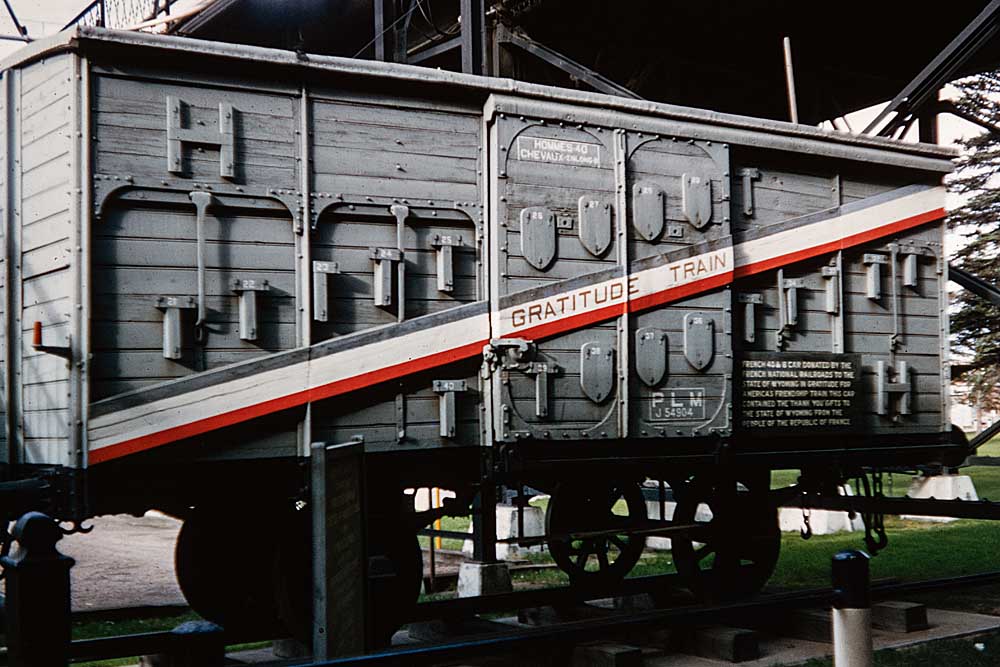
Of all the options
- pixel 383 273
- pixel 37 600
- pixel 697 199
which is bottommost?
pixel 37 600

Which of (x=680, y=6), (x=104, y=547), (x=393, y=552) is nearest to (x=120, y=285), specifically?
(x=393, y=552)

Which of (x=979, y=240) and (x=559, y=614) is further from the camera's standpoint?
(x=979, y=240)

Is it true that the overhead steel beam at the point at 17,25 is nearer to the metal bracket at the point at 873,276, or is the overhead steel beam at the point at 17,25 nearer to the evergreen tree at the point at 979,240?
the metal bracket at the point at 873,276

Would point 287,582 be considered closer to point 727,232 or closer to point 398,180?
point 398,180

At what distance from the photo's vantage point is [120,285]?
6.23 metres

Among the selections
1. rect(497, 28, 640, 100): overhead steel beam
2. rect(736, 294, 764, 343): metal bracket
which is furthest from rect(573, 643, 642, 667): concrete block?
rect(497, 28, 640, 100): overhead steel beam

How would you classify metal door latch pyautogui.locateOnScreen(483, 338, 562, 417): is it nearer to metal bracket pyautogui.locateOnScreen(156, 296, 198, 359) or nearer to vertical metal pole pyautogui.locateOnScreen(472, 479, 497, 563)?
vertical metal pole pyautogui.locateOnScreen(472, 479, 497, 563)

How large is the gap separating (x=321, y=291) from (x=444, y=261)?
885 mm

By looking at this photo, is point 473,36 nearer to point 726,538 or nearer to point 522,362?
point 522,362

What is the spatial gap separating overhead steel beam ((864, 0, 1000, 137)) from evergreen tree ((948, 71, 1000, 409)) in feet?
40.3

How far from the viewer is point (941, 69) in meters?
11.0

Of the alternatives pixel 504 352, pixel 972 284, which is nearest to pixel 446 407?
pixel 504 352

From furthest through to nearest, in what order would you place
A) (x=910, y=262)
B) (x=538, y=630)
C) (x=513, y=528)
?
(x=513, y=528), (x=910, y=262), (x=538, y=630)

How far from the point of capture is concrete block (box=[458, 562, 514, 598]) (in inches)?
406
